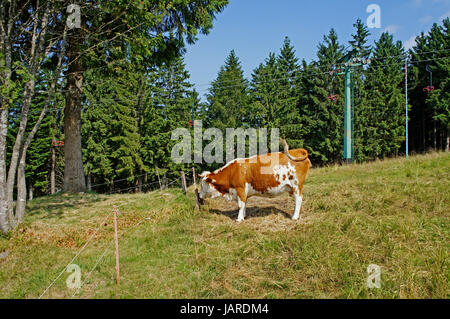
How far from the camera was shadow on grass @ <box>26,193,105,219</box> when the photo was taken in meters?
8.28

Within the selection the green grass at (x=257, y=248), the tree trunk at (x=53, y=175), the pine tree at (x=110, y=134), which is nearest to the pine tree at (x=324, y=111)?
the pine tree at (x=110, y=134)

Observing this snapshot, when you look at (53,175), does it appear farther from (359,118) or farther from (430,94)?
(430,94)

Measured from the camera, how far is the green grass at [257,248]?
414cm

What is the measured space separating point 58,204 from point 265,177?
7.32 metres

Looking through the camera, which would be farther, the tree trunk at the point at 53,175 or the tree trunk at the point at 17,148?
the tree trunk at the point at 53,175

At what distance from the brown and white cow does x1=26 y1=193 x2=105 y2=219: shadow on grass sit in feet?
16.7

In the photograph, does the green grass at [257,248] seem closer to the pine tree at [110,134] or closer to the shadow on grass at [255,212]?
the shadow on grass at [255,212]

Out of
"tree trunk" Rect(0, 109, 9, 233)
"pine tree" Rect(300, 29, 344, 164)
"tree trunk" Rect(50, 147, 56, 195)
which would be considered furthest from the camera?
"pine tree" Rect(300, 29, 344, 164)

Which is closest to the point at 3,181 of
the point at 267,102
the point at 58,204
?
the point at 58,204

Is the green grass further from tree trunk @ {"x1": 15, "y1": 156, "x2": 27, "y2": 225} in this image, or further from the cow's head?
the cow's head

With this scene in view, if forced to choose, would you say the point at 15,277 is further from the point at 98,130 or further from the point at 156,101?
the point at 156,101

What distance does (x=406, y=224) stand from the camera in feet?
18.2

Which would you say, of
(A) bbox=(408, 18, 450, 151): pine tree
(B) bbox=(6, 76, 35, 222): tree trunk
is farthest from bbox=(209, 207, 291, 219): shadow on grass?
(A) bbox=(408, 18, 450, 151): pine tree

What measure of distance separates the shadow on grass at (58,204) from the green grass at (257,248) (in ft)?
0.39
